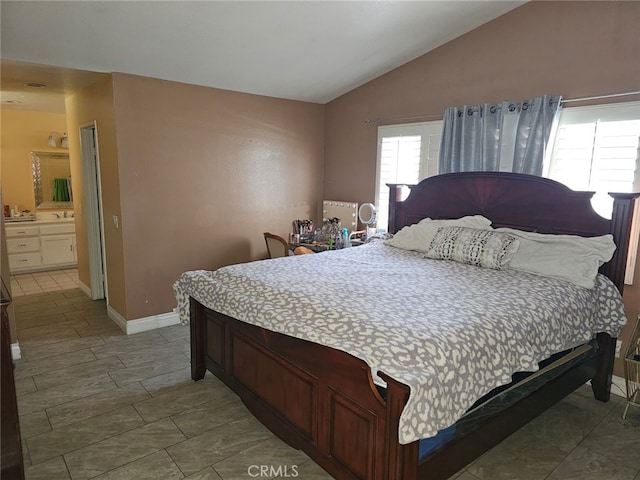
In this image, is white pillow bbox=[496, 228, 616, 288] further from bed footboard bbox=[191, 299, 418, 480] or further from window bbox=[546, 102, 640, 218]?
bed footboard bbox=[191, 299, 418, 480]

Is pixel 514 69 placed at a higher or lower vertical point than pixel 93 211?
higher

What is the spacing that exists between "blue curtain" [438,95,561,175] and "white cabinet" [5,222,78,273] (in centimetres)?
577

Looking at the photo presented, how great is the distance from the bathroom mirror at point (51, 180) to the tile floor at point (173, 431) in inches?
152

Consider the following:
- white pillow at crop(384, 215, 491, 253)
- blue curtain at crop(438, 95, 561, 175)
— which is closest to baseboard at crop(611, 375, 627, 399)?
white pillow at crop(384, 215, 491, 253)

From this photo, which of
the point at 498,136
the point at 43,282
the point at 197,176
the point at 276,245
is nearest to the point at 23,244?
the point at 43,282

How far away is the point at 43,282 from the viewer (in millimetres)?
5875

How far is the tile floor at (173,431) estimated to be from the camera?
228 cm

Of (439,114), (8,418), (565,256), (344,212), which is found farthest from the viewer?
(344,212)

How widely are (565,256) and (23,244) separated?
692 cm

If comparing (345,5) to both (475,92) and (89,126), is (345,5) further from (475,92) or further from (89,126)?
(89,126)

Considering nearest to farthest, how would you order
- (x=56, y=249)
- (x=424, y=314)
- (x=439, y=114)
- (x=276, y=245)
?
(x=424, y=314), (x=439, y=114), (x=276, y=245), (x=56, y=249)

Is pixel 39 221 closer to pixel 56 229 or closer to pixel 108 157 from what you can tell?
pixel 56 229

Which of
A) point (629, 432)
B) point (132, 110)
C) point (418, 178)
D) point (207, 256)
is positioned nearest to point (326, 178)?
point (418, 178)

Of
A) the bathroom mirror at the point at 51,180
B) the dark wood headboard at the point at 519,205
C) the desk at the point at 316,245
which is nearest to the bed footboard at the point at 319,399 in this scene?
the desk at the point at 316,245
